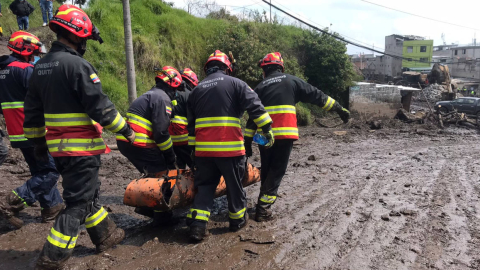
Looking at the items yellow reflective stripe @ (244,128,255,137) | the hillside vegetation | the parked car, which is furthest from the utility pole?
the parked car

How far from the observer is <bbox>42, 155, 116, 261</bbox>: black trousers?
2861mm

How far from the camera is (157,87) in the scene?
436cm

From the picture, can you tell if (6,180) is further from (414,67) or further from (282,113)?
(414,67)

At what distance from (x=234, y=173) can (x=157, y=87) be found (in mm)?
1536

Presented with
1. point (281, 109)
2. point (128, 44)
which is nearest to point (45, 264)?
point (281, 109)

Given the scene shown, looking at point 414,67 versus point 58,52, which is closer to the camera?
point 58,52

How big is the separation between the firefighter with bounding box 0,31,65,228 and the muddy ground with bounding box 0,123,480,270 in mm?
246

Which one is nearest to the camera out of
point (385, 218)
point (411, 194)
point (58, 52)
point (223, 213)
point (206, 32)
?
point (58, 52)

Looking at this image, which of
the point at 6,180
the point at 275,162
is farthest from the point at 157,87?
the point at 6,180

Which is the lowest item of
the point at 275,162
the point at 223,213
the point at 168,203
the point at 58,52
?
the point at 223,213

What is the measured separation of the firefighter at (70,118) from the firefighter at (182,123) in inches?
60.7

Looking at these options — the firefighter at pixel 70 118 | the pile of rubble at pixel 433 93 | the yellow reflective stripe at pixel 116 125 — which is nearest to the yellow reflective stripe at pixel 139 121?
the firefighter at pixel 70 118

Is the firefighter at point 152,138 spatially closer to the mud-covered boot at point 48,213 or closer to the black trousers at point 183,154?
the black trousers at point 183,154

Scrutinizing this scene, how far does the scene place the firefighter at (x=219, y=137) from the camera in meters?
3.67
